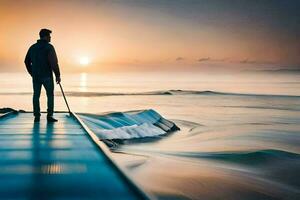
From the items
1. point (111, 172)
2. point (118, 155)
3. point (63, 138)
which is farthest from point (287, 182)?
point (111, 172)

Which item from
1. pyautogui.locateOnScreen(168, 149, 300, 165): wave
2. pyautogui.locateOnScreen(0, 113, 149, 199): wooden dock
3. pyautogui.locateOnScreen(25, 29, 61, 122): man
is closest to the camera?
pyautogui.locateOnScreen(0, 113, 149, 199): wooden dock

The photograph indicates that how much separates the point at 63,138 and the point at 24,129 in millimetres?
2323

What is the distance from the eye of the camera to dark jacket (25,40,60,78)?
11719 millimetres

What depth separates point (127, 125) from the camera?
2064cm

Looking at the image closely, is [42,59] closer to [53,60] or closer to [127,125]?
[53,60]

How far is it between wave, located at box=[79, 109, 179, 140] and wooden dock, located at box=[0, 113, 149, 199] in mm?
7630

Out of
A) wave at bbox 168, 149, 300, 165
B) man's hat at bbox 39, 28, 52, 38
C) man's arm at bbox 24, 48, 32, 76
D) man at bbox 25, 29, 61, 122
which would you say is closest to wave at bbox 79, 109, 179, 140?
wave at bbox 168, 149, 300, 165

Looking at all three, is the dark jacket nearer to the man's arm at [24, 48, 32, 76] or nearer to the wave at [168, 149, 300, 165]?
the man's arm at [24, 48, 32, 76]

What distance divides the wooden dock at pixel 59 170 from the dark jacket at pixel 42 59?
7.23ft

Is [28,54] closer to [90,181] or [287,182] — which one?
[90,181]

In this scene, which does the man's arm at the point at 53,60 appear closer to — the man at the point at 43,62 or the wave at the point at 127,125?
the man at the point at 43,62

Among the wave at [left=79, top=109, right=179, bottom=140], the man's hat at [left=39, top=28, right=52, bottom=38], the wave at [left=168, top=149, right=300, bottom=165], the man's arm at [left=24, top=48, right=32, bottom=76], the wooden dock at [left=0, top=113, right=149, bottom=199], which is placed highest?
the man's hat at [left=39, top=28, right=52, bottom=38]

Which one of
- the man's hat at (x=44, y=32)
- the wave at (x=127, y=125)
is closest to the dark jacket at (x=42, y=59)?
the man's hat at (x=44, y=32)

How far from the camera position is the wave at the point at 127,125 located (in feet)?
60.3
